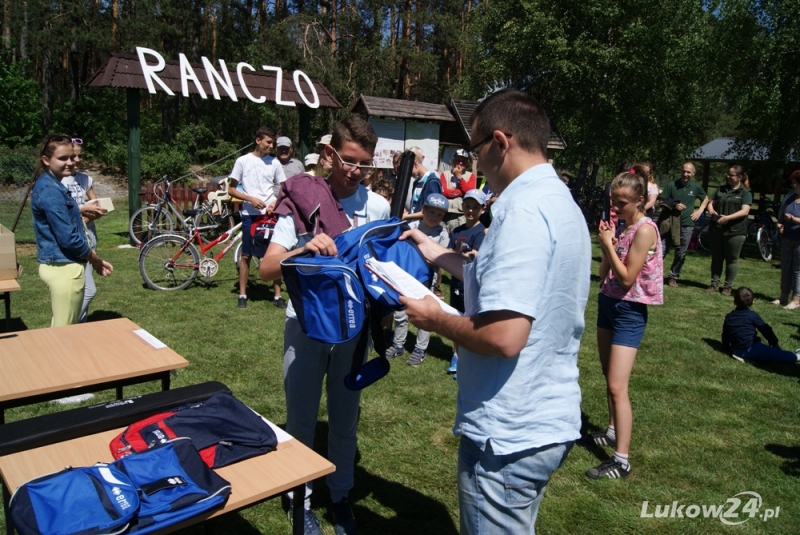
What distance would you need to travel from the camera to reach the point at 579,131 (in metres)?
21.0

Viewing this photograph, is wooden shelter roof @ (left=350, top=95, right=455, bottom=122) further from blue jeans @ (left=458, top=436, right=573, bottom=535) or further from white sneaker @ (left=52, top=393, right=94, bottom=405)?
blue jeans @ (left=458, top=436, right=573, bottom=535)

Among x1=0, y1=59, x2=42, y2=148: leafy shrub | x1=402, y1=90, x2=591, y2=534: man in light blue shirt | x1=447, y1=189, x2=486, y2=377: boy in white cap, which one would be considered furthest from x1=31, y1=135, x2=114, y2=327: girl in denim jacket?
x1=0, y1=59, x2=42, y2=148: leafy shrub

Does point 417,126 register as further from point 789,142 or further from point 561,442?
point 561,442

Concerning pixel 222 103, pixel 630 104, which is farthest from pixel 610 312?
pixel 222 103

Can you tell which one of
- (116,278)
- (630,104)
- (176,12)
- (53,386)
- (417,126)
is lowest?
(116,278)

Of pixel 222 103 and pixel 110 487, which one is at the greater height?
pixel 222 103

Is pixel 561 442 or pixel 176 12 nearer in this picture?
pixel 561 442

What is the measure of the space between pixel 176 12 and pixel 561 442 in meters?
30.5

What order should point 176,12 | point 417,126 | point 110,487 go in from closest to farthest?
point 110,487, point 417,126, point 176,12

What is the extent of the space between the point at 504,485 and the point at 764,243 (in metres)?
14.8

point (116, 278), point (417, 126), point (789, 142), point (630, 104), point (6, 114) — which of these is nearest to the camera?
point (116, 278)

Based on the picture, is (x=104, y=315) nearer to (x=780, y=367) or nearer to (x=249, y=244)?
(x=249, y=244)

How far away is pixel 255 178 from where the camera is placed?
24.0 ft

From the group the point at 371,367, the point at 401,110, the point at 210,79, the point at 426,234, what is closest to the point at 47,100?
the point at 210,79
